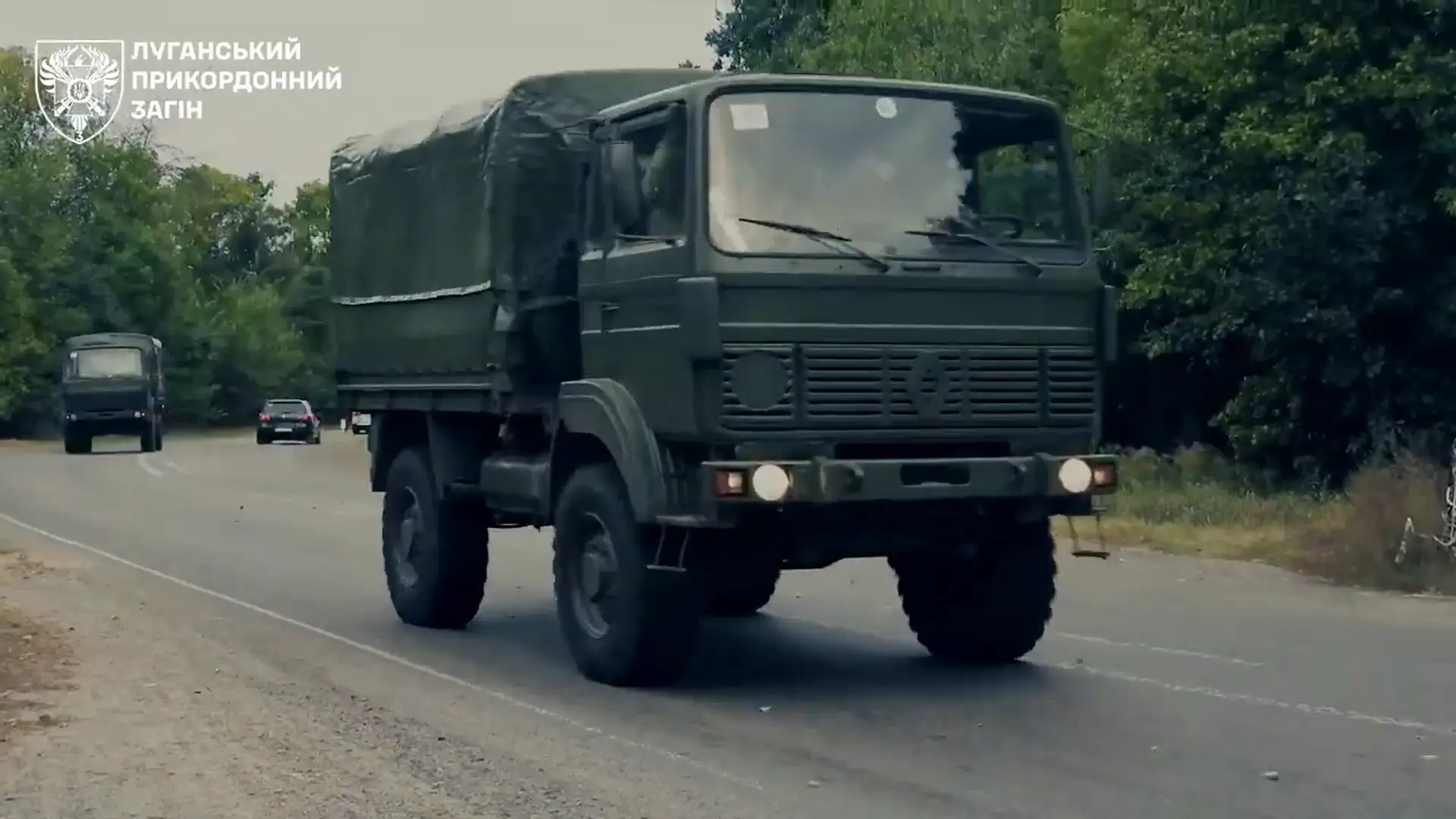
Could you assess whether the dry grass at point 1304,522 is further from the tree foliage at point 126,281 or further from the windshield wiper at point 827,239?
the tree foliage at point 126,281

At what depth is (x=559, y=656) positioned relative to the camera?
1170 cm

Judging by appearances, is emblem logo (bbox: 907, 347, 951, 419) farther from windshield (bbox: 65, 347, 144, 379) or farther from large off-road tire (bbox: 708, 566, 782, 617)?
windshield (bbox: 65, 347, 144, 379)

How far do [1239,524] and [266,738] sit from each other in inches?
515

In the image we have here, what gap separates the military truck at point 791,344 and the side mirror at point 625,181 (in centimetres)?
1

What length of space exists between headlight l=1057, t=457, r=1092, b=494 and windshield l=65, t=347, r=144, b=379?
4512 centimetres

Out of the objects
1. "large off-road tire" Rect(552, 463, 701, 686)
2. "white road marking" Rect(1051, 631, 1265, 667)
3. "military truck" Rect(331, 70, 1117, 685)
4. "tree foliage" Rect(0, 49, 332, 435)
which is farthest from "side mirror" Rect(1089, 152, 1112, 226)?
"tree foliage" Rect(0, 49, 332, 435)

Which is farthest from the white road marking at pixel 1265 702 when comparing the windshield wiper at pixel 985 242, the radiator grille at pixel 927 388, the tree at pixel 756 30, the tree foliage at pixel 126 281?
the tree foliage at pixel 126 281

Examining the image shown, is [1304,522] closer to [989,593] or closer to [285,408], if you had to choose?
[989,593]

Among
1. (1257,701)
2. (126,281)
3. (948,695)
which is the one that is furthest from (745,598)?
(126,281)

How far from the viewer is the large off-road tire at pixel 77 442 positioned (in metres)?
51.3

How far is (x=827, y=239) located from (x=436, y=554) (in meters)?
4.36

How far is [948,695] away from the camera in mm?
10086

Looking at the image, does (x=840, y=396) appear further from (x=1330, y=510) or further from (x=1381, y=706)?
(x=1330, y=510)

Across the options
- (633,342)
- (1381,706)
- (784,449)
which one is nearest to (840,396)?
(784,449)
